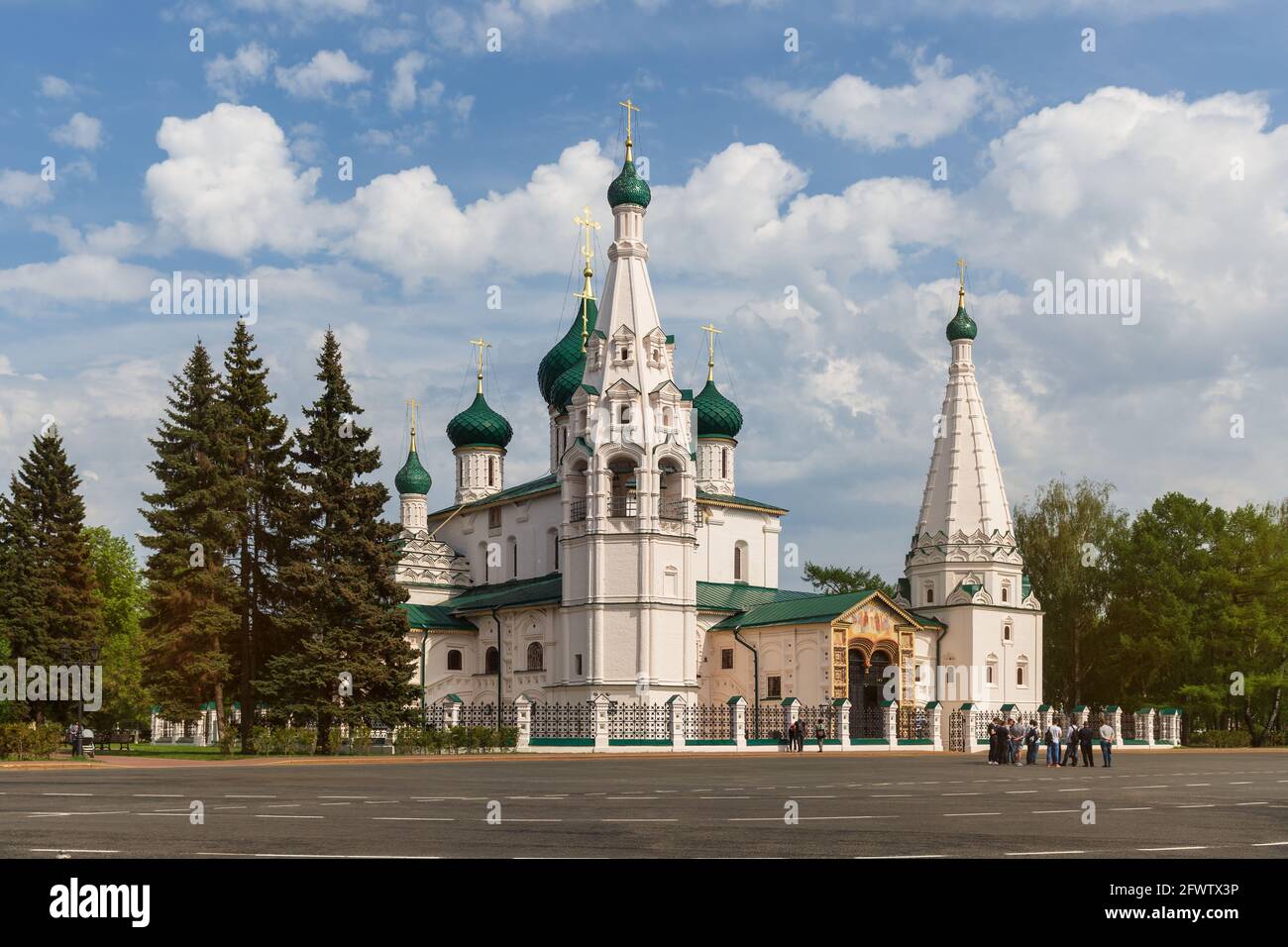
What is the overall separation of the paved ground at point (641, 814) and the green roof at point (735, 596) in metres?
29.6

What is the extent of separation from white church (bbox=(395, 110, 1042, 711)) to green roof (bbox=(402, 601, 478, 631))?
135mm

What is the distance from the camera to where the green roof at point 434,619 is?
60.3 meters

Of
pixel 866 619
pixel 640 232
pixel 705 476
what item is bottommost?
pixel 866 619

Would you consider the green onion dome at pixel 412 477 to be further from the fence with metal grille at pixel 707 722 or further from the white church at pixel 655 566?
the fence with metal grille at pixel 707 722

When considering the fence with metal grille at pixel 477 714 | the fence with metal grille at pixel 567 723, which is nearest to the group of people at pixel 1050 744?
the fence with metal grille at pixel 567 723

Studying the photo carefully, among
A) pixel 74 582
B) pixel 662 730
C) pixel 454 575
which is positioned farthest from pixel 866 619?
pixel 74 582

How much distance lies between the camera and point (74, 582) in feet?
179

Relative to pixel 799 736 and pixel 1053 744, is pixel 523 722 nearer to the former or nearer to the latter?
pixel 799 736

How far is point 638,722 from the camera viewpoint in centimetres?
5031

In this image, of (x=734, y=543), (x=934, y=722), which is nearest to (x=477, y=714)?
(x=734, y=543)
